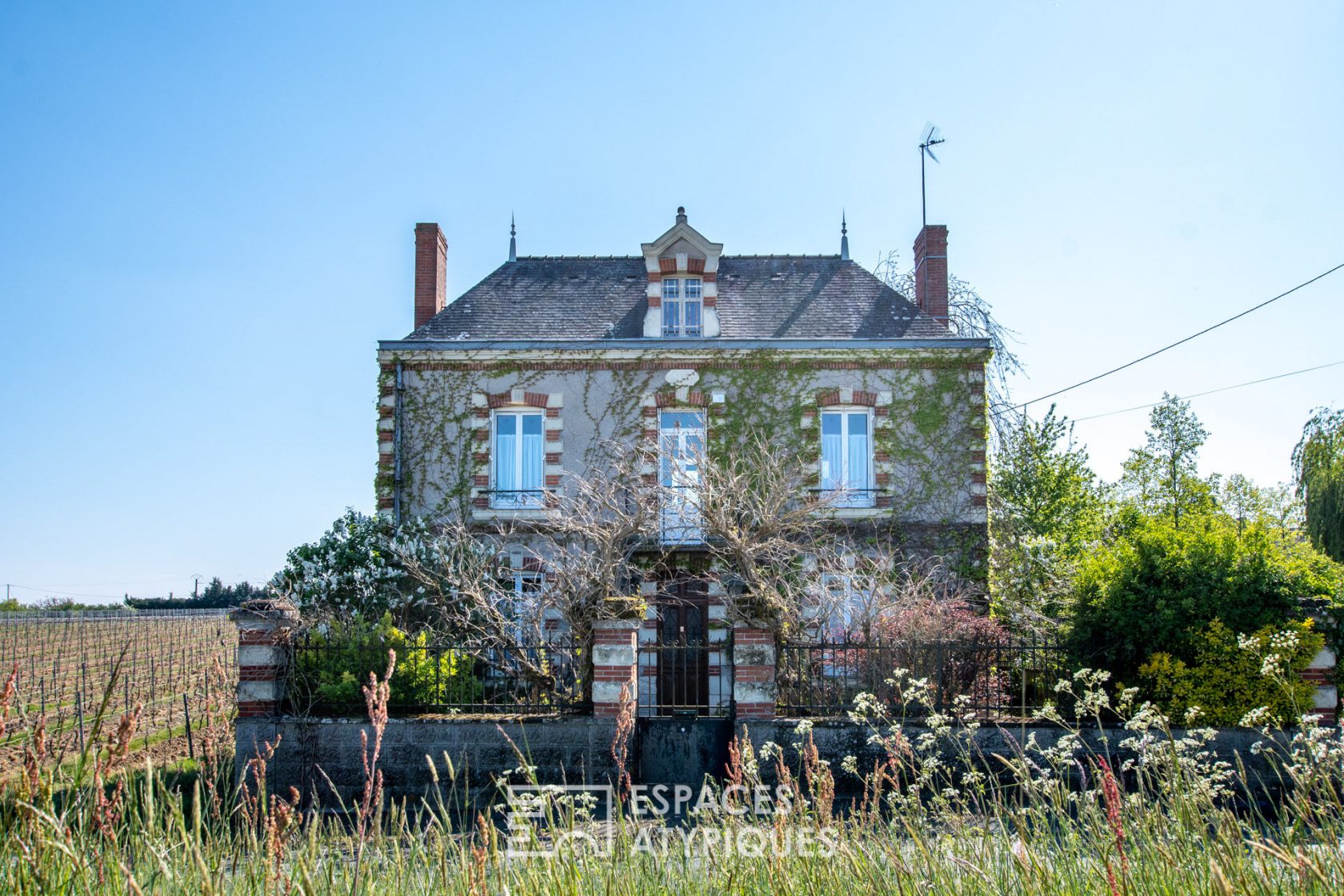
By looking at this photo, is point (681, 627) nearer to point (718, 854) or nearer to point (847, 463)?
point (847, 463)

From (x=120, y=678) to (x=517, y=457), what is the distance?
25.8 feet

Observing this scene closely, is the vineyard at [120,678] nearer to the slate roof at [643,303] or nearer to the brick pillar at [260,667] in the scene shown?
the brick pillar at [260,667]

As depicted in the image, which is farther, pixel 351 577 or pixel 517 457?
pixel 517 457

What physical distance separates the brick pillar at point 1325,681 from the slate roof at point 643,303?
28.8ft

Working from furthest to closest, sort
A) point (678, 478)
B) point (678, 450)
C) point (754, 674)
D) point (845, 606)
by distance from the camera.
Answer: point (678, 450), point (678, 478), point (845, 606), point (754, 674)

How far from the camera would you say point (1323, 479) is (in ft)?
64.5

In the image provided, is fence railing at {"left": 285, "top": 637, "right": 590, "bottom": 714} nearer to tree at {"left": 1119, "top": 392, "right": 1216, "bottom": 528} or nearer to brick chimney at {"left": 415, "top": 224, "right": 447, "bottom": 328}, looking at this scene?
brick chimney at {"left": 415, "top": 224, "right": 447, "bottom": 328}

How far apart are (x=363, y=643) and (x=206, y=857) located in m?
6.21

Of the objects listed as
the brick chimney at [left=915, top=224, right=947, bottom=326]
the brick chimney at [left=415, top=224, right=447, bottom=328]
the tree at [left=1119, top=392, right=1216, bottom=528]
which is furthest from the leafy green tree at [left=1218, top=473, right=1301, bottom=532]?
the brick chimney at [left=415, top=224, right=447, bottom=328]

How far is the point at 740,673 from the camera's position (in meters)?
9.44

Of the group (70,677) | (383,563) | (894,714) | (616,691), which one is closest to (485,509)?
(383,563)

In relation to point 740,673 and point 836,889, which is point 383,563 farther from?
point 836,889

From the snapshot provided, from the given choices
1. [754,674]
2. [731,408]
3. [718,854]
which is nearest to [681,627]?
[731,408]

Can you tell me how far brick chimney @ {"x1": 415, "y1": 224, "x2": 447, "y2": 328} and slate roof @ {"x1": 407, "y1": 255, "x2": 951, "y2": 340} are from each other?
0.45 m
